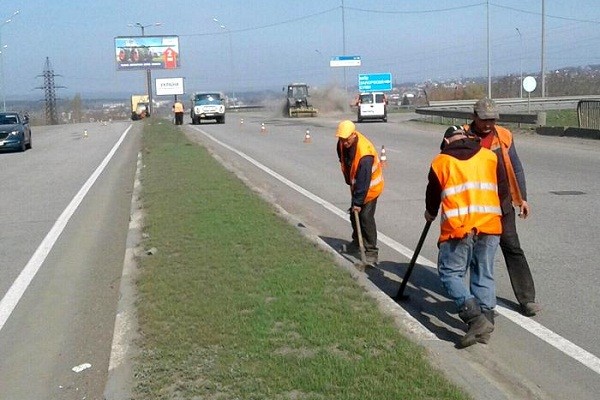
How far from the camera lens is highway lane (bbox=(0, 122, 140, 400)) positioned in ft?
19.4

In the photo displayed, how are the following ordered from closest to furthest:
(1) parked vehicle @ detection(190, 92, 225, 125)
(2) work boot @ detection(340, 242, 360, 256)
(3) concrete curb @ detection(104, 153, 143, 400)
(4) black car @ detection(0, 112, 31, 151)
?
(3) concrete curb @ detection(104, 153, 143, 400), (2) work boot @ detection(340, 242, 360, 256), (4) black car @ detection(0, 112, 31, 151), (1) parked vehicle @ detection(190, 92, 225, 125)

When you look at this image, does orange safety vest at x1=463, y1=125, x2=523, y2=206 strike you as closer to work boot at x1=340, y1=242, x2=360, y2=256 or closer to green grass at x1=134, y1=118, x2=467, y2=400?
green grass at x1=134, y1=118, x2=467, y2=400

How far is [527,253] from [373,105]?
39.8 m

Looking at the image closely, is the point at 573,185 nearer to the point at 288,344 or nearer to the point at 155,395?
the point at 288,344

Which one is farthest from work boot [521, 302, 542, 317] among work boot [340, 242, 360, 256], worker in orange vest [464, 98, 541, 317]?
work boot [340, 242, 360, 256]

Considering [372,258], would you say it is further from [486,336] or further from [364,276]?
[486,336]

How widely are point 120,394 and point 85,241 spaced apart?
6.38 metres

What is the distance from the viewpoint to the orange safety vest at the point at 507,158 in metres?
6.43

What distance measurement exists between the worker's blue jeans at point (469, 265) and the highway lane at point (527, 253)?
0.35 metres

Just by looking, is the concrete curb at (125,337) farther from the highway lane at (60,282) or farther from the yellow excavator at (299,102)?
the yellow excavator at (299,102)

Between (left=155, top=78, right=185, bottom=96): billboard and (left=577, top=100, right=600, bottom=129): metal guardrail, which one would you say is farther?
(left=155, top=78, right=185, bottom=96): billboard

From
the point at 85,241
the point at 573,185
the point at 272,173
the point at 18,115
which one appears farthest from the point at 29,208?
the point at 18,115

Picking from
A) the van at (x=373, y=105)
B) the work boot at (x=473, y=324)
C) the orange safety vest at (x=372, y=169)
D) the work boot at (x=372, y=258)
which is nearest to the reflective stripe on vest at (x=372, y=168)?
the orange safety vest at (x=372, y=169)

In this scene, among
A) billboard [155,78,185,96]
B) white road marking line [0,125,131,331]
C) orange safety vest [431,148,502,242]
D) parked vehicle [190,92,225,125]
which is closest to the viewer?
orange safety vest [431,148,502,242]
